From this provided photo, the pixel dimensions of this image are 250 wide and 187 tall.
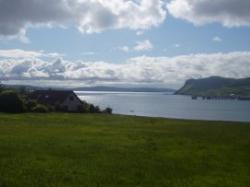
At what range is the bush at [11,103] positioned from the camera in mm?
88062

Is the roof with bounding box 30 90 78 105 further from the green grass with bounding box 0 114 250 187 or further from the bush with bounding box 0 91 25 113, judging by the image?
the green grass with bounding box 0 114 250 187

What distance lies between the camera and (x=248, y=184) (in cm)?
2109

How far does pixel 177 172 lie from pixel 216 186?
142 inches

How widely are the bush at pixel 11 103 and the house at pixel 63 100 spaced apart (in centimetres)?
1682

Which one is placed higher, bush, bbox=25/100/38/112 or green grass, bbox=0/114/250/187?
bush, bbox=25/100/38/112

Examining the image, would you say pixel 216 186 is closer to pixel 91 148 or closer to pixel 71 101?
pixel 91 148

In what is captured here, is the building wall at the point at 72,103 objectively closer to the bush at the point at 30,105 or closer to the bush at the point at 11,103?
the bush at the point at 30,105

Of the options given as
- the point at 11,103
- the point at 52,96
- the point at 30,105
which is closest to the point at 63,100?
the point at 52,96

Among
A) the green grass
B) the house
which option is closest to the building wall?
the house

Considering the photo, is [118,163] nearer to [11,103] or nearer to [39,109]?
[11,103]

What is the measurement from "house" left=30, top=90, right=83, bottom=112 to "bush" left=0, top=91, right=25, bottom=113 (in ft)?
55.2

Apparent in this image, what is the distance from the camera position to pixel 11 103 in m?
88.1

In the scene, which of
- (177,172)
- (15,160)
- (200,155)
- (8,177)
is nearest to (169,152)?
(200,155)

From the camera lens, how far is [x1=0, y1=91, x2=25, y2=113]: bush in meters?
88.1
